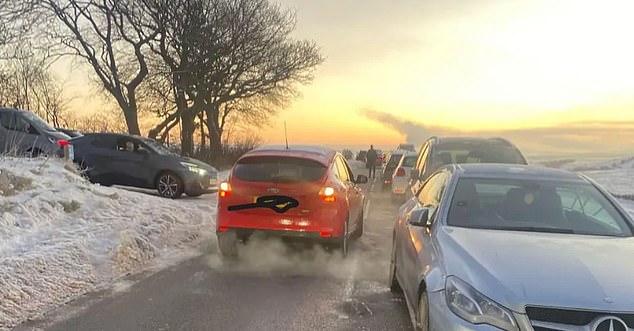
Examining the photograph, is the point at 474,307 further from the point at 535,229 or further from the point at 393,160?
the point at 393,160

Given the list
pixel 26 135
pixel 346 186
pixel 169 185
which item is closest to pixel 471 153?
pixel 346 186

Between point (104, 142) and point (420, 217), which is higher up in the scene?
point (104, 142)

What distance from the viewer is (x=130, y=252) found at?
827 centimetres

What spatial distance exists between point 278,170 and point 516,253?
181 inches

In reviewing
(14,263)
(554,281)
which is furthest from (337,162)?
(554,281)

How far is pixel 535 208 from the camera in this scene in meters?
5.12

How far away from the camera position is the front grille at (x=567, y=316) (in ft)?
10.9

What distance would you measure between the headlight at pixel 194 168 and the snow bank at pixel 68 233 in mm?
2174

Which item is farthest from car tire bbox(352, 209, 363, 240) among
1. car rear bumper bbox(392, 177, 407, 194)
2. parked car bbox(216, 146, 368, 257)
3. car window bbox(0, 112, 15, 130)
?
car window bbox(0, 112, 15, 130)

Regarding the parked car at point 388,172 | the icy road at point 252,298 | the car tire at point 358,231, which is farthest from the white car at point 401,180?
the icy road at point 252,298

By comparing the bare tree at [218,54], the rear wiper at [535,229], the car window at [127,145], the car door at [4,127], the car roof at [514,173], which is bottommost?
the rear wiper at [535,229]

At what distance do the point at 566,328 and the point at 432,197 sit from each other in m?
2.59

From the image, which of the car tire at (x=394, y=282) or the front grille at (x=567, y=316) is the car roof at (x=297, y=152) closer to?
the car tire at (x=394, y=282)

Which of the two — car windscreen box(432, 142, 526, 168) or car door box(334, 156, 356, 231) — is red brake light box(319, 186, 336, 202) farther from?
car windscreen box(432, 142, 526, 168)
